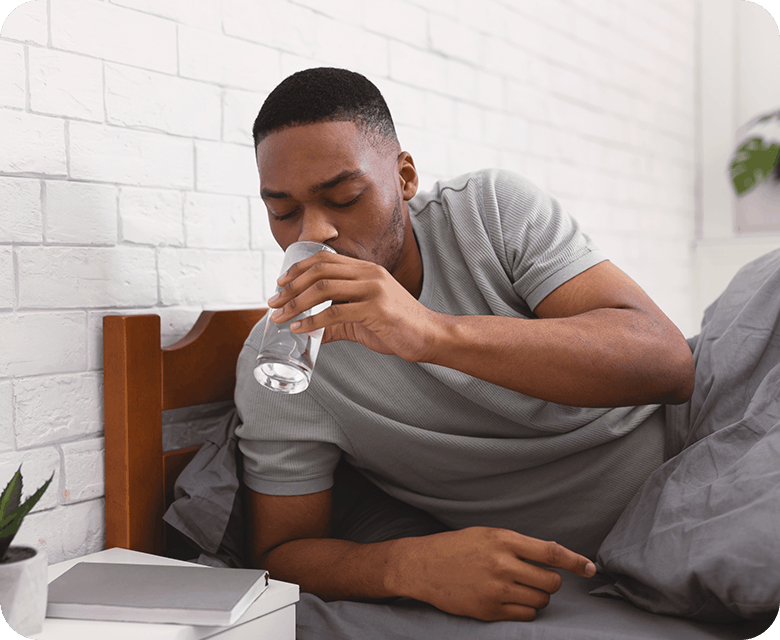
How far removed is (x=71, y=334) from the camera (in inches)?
43.9

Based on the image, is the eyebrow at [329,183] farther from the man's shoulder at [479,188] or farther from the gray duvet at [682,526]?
the gray duvet at [682,526]

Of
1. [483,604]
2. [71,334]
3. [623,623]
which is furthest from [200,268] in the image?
[623,623]

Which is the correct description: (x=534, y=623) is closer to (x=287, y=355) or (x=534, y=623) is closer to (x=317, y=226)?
(x=287, y=355)

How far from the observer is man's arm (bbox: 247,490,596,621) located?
0.90 m

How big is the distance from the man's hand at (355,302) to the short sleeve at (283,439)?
0.30 metres

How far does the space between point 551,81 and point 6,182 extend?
1682 mm

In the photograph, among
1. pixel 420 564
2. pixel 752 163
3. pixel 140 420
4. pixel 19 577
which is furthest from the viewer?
pixel 752 163

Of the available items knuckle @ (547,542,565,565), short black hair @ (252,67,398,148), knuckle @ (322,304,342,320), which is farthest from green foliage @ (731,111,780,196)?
knuckle @ (322,304,342,320)

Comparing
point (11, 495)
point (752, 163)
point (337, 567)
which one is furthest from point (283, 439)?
point (752, 163)

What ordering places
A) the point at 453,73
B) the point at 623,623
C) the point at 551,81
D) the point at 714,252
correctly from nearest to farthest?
the point at 623,623 → the point at 453,73 → the point at 551,81 → the point at 714,252

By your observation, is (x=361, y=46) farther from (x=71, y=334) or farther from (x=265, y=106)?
(x=71, y=334)

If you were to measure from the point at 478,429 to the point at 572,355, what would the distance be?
0.84 feet

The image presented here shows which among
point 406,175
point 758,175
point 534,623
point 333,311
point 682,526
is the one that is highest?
point 758,175

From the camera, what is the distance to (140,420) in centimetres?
115
